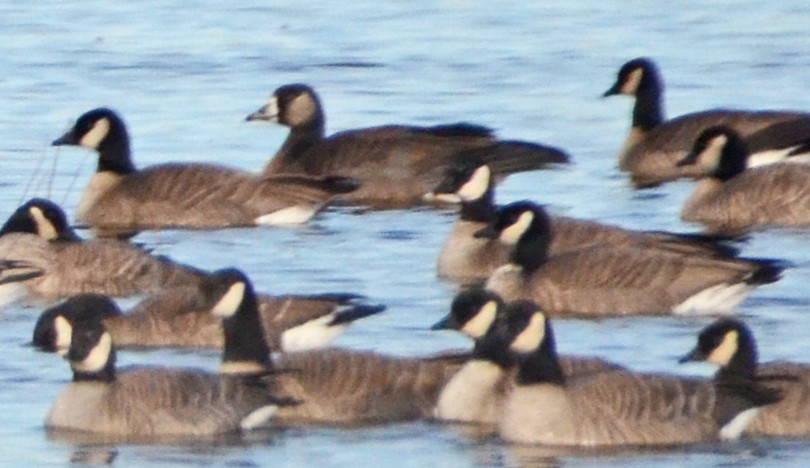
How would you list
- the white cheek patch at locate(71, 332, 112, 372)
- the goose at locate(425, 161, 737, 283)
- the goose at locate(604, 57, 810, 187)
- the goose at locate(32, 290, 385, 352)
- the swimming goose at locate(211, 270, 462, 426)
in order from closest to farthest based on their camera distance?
the white cheek patch at locate(71, 332, 112, 372) < the swimming goose at locate(211, 270, 462, 426) < the goose at locate(32, 290, 385, 352) < the goose at locate(425, 161, 737, 283) < the goose at locate(604, 57, 810, 187)

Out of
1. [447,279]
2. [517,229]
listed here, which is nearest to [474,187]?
[447,279]

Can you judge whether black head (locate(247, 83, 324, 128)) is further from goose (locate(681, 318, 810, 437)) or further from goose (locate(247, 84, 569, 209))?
goose (locate(681, 318, 810, 437))

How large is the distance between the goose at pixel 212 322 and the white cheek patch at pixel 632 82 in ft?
26.7

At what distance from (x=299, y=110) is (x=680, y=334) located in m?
6.97

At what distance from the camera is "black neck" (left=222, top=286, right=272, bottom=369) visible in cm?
1255

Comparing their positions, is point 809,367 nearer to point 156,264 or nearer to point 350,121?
point 156,264

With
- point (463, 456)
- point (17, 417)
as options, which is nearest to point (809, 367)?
point (463, 456)

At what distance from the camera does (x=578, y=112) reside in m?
23.5

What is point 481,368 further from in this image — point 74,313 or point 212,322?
point 212,322

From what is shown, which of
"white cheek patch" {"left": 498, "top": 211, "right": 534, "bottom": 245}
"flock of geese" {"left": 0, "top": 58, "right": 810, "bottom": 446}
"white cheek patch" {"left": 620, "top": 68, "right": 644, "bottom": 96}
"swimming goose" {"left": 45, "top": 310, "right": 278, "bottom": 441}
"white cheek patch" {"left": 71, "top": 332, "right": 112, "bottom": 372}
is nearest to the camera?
"flock of geese" {"left": 0, "top": 58, "right": 810, "bottom": 446}

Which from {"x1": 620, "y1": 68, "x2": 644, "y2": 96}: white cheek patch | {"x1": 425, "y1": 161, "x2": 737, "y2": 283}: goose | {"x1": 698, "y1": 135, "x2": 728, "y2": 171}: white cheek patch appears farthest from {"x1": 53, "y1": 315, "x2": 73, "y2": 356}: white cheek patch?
{"x1": 620, "y1": 68, "x2": 644, "y2": 96}: white cheek patch

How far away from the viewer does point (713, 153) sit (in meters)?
19.2

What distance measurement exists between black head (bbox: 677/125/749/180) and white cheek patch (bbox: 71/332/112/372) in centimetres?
763

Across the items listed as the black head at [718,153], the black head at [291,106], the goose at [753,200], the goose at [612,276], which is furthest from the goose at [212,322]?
the black head at [291,106]
